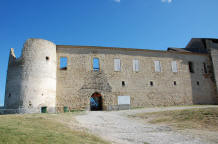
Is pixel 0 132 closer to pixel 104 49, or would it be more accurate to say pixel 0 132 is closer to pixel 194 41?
pixel 104 49

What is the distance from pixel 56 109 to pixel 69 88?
7.45 ft

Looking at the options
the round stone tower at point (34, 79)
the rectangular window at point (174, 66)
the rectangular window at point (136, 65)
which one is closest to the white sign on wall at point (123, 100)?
the rectangular window at point (136, 65)

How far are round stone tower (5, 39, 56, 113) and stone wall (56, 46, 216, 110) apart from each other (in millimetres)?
1233

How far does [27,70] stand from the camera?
51.9 ft

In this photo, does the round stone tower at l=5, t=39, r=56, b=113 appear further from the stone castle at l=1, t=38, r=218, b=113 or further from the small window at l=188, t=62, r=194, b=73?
the small window at l=188, t=62, r=194, b=73

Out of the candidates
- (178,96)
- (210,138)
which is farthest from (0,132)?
(178,96)

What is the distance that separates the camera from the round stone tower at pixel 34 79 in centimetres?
1524

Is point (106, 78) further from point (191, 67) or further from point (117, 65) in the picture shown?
point (191, 67)

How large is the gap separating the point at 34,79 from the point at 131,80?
9.63 m

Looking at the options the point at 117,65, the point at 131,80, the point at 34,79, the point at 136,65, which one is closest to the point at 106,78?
the point at 117,65

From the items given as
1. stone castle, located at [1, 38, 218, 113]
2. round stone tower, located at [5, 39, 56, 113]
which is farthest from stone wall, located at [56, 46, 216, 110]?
round stone tower, located at [5, 39, 56, 113]

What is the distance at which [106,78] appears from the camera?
745 inches

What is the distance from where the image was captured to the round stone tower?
15242mm

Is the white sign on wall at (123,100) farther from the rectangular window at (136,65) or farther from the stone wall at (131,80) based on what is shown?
the rectangular window at (136,65)
